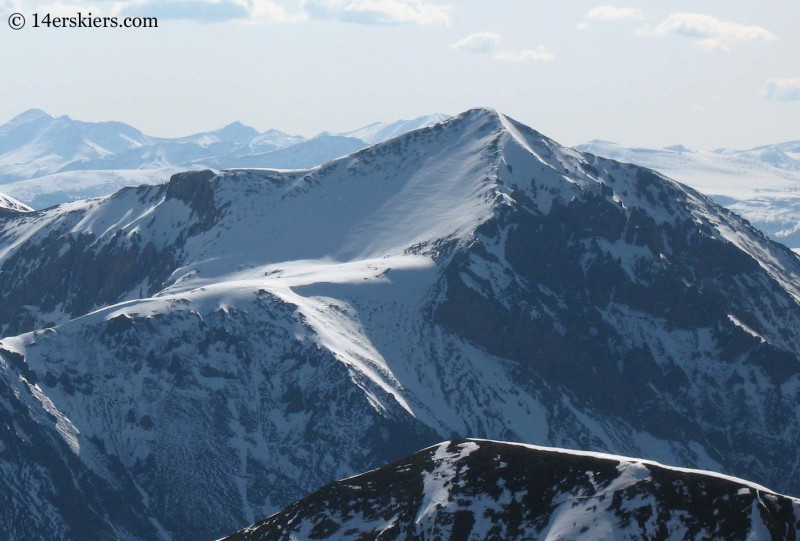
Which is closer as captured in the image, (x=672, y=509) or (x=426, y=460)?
(x=672, y=509)

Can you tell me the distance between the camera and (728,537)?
150 metres

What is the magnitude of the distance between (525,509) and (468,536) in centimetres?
600

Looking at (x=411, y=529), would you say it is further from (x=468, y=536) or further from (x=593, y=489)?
(x=593, y=489)

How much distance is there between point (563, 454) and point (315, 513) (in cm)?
2605

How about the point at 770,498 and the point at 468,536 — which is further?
the point at 468,536

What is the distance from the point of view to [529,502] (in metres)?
164

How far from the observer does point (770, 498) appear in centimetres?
15075

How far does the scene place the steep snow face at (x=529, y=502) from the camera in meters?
152

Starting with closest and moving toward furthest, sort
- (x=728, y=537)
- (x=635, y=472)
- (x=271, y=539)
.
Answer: (x=728, y=537) < (x=635, y=472) < (x=271, y=539)

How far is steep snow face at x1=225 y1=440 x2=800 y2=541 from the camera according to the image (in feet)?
499

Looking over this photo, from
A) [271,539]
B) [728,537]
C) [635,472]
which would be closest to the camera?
[728,537]

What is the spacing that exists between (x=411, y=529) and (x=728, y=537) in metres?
32.4

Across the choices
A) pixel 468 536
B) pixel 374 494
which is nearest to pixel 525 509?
pixel 468 536

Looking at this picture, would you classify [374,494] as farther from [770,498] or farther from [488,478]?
[770,498]
